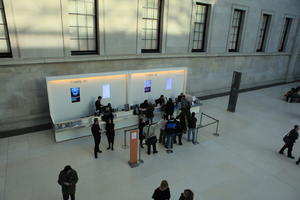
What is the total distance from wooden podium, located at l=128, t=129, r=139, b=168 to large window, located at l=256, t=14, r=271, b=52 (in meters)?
17.0

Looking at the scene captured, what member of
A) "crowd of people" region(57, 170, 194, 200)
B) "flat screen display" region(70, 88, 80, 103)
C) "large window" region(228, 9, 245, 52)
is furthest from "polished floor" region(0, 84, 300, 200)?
"large window" region(228, 9, 245, 52)

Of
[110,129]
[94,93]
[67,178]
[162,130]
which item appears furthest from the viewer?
[94,93]

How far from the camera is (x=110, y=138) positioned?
853 centimetres

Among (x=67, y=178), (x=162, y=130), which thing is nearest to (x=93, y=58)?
(x=162, y=130)

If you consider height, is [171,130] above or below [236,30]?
below

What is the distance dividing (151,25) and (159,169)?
843 centimetres

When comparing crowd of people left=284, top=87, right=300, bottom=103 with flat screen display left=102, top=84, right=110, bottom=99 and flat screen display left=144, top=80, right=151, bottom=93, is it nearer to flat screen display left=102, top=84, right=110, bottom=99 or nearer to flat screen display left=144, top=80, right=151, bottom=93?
flat screen display left=144, top=80, right=151, bottom=93

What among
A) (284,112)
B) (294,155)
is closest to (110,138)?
(294,155)

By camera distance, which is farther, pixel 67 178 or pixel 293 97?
pixel 293 97

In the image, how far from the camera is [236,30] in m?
17.3

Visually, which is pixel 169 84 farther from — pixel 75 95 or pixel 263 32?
pixel 263 32

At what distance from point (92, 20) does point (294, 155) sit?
11.0m

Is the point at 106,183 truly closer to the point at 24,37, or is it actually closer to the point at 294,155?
the point at 24,37

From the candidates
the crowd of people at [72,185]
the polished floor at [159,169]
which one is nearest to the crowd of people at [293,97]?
the polished floor at [159,169]
